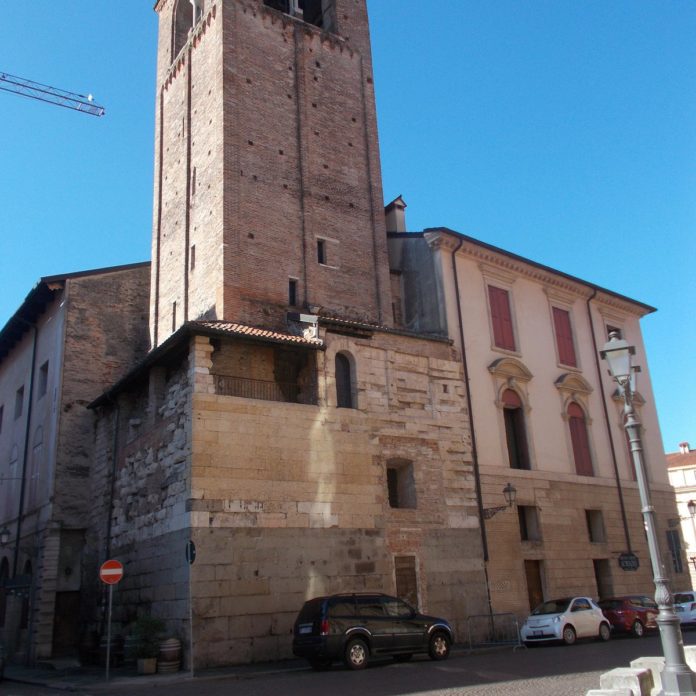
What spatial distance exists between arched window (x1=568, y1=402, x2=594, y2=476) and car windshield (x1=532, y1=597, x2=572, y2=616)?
6.41 meters

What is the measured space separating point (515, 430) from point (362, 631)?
11.0m

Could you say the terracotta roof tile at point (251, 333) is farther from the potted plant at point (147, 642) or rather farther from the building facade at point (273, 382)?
the potted plant at point (147, 642)

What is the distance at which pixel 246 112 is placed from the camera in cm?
2433

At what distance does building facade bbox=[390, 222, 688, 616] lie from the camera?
21.9m

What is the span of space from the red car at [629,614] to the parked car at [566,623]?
701 millimetres

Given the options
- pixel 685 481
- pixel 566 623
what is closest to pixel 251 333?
pixel 566 623

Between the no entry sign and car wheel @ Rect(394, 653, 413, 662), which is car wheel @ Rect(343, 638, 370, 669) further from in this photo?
the no entry sign

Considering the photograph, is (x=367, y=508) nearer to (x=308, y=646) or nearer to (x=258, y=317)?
(x=308, y=646)

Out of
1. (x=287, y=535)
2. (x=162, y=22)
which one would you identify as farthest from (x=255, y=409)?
(x=162, y=22)

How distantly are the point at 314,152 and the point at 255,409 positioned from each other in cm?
1142

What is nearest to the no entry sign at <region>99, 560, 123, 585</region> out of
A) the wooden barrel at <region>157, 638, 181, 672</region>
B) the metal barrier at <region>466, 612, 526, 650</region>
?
the wooden barrel at <region>157, 638, 181, 672</region>

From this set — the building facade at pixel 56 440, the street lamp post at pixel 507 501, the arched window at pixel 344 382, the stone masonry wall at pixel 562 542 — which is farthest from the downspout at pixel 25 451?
the stone masonry wall at pixel 562 542

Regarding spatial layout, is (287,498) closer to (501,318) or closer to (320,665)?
(320,665)

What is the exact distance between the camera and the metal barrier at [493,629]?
62.9ft
